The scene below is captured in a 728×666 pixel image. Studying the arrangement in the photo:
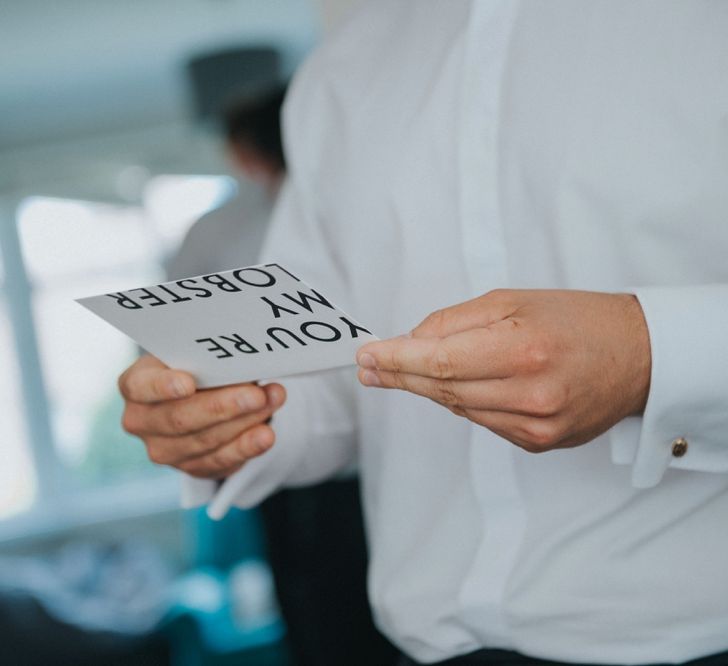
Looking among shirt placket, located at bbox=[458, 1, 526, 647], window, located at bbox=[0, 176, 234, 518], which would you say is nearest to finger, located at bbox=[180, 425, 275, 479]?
shirt placket, located at bbox=[458, 1, 526, 647]

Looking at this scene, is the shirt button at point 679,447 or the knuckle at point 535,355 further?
the shirt button at point 679,447

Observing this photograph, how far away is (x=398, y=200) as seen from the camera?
0.99 metres

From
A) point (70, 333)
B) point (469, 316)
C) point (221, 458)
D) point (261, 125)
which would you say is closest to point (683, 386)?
point (469, 316)

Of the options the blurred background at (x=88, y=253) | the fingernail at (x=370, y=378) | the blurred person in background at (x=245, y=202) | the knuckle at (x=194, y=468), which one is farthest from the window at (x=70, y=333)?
the fingernail at (x=370, y=378)

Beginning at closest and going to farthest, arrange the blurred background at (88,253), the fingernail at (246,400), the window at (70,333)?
1. the fingernail at (246,400)
2. the blurred background at (88,253)
3. the window at (70,333)

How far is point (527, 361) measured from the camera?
67 cm

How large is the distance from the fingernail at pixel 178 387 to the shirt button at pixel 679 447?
41 cm

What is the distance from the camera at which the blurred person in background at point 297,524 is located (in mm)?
2652

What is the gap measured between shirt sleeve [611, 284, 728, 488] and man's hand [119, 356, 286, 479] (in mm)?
328

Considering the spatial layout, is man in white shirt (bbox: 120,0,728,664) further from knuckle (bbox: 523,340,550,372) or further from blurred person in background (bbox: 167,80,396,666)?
→ blurred person in background (bbox: 167,80,396,666)

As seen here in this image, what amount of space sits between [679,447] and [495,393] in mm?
189

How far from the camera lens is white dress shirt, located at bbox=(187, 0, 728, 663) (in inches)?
32.6

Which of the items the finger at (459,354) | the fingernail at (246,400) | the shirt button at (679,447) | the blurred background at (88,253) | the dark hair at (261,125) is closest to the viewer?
the finger at (459,354)

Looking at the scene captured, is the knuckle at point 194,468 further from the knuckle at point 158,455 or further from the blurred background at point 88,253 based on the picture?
the blurred background at point 88,253
